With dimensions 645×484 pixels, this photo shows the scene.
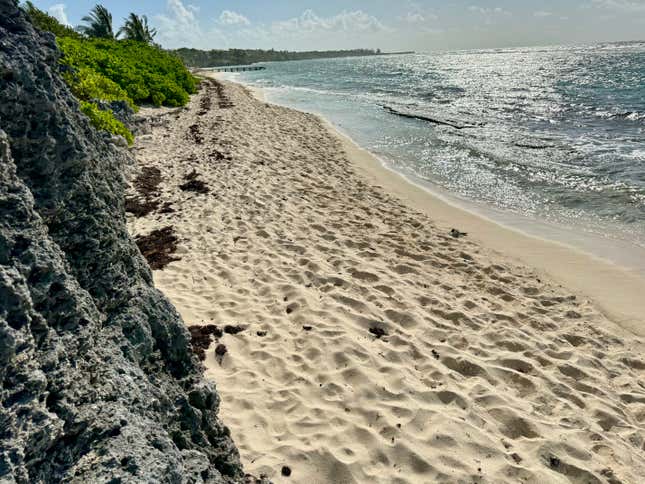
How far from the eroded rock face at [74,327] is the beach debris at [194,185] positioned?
7632 mm

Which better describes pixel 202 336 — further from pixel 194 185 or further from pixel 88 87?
pixel 88 87

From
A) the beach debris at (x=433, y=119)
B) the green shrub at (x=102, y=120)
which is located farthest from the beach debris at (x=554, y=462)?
the beach debris at (x=433, y=119)

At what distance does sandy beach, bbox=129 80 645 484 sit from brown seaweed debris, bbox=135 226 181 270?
5.9 inches

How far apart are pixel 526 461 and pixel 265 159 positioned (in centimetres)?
1161

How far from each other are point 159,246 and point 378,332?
447 cm

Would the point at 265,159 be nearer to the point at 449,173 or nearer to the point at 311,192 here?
the point at 311,192

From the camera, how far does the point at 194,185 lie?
10789 mm

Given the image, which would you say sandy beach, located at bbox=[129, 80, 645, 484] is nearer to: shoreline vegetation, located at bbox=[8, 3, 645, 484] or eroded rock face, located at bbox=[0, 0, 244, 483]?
shoreline vegetation, located at bbox=[8, 3, 645, 484]

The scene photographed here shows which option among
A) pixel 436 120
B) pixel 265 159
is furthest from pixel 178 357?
pixel 436 120

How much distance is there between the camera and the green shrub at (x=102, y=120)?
10.3 metres

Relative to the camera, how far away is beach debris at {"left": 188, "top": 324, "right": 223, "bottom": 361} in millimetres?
4954

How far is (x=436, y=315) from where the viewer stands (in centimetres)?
591

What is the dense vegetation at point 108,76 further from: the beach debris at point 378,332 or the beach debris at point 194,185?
the beach debris at point 378,332

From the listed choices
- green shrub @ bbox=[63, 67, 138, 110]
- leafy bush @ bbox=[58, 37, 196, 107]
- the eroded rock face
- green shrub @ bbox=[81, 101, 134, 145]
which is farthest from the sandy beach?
leafy bush @ bbox=[58, 37, 196, 107]
